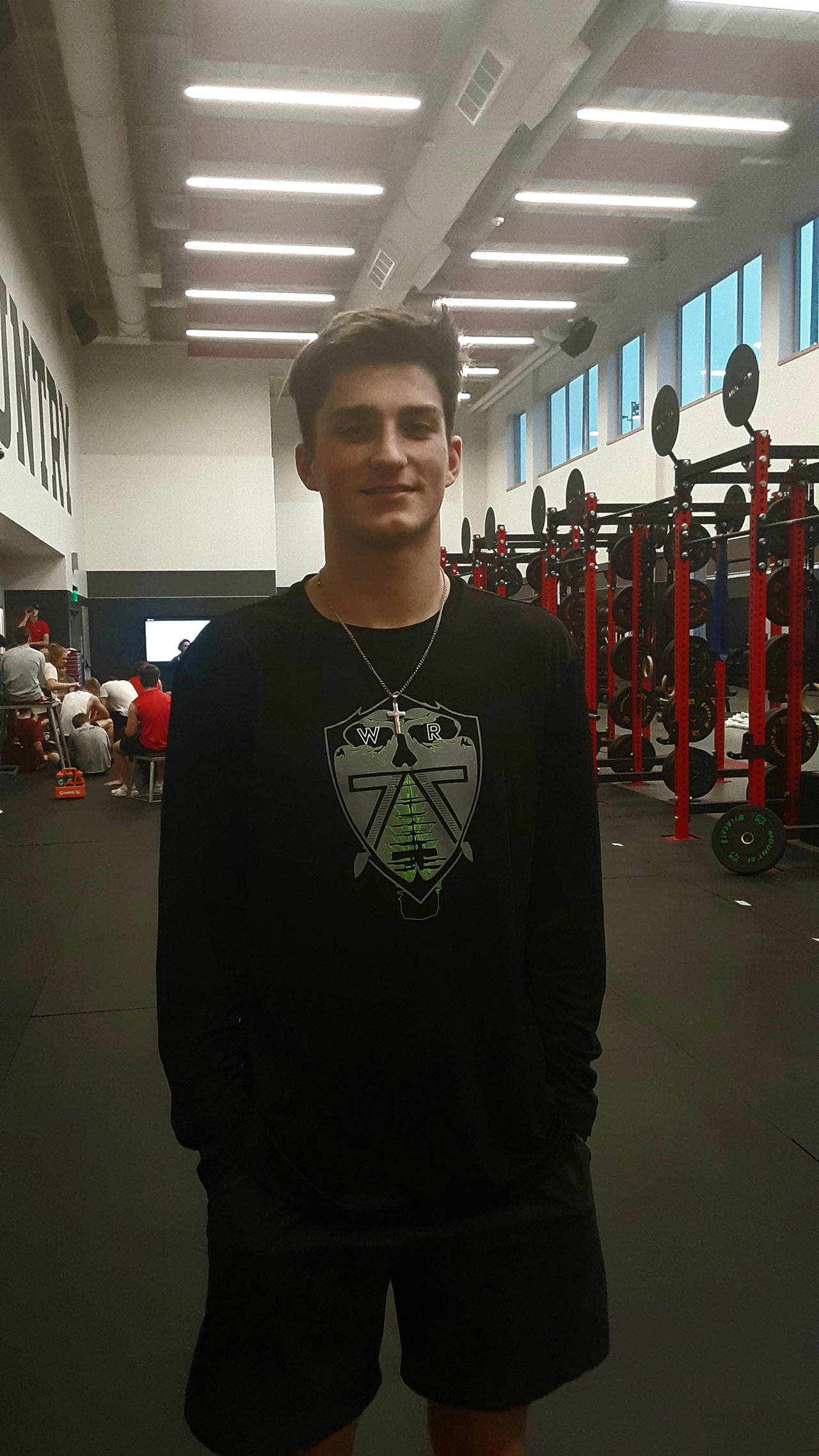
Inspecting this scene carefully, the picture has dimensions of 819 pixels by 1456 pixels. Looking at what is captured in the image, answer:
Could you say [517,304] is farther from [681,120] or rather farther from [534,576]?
[534,576]

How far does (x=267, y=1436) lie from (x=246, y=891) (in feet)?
1.64

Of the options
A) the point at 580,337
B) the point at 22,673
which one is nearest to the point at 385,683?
the point at 22,673

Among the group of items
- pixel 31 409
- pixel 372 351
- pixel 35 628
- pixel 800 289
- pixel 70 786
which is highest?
pixel 800 289

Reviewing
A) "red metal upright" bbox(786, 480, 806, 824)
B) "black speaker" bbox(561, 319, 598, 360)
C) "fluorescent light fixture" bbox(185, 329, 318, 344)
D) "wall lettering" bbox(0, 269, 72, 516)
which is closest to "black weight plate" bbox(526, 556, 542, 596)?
"red metal upright" bbox(786, 480, 806, 824)

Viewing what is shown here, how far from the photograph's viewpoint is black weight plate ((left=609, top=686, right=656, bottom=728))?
7465 mm

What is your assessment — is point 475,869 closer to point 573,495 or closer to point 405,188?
point 573,495

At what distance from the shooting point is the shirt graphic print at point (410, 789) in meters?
0.97

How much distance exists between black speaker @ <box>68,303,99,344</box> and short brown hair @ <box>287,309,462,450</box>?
14.0m

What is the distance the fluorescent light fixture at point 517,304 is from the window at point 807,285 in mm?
3720

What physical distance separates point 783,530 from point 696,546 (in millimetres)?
1251

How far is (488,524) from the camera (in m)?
11.5

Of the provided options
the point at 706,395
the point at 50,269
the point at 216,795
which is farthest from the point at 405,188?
the point at 216,795

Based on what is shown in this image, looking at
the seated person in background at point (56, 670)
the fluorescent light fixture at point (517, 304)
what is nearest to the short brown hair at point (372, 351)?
the seated person in background at point (56, 670)

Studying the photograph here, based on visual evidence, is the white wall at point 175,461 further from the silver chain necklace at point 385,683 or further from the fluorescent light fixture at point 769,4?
the silver chain necklace at point 385,683
